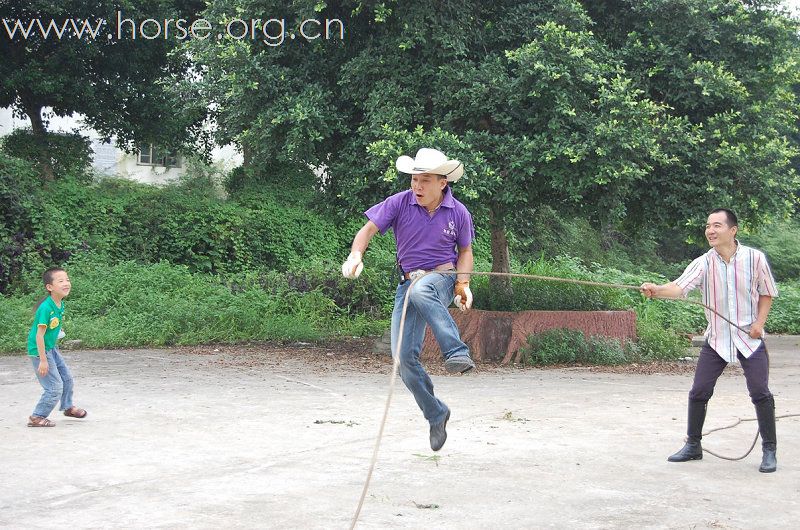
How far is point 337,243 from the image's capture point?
72.3 feet

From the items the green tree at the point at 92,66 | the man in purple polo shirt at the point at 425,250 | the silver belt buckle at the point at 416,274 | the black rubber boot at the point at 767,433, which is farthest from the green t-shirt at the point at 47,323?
the green tree at the point at 92,66

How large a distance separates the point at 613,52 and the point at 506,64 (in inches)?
61.1

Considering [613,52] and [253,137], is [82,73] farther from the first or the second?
[613,52]

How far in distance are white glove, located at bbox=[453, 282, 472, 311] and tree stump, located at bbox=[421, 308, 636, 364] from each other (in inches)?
262

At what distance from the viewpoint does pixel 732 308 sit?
628 cm

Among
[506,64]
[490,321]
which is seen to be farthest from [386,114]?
[490,321]

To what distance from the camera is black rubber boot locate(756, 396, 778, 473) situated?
6069 mm

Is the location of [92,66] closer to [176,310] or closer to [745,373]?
[176,310]

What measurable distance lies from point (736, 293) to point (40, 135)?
61.6 ft

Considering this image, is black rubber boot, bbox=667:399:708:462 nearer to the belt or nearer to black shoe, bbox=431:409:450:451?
black shoe, bbox=431:409:450:451

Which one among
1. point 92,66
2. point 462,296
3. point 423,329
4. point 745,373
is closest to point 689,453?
point 745,373

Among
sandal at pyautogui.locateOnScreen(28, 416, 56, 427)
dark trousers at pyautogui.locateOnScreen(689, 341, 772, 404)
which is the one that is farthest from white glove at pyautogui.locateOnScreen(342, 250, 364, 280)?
sandal at pyautogui.locateOnScreen(28, 416, 56, 427)

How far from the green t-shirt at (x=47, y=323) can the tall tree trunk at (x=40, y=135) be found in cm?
1379

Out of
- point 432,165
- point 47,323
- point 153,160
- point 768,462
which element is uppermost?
point 153,160
